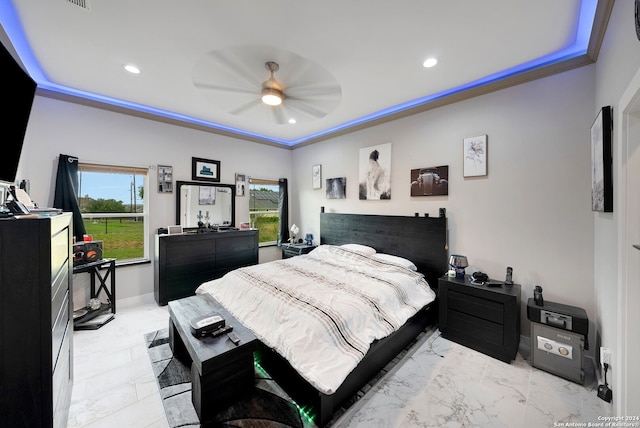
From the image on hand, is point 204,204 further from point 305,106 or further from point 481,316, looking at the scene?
point 481,316

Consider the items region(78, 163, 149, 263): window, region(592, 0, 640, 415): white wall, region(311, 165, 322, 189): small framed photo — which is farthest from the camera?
region(311, 165, 322, 189): small framed photo

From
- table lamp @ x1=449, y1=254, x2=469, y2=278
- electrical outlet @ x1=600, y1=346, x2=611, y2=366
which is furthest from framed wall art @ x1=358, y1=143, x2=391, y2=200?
electrical outlet @ x1=600, y1=346, x2=611, y2=366

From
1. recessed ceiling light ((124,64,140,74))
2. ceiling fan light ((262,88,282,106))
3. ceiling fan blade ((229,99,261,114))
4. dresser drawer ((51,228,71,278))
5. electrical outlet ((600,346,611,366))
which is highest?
recessed ceiling light ((124,64,140,74))

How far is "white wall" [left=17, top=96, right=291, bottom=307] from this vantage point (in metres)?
2.86

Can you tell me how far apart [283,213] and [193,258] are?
6.42 feet

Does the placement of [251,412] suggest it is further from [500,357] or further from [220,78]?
[220,78]

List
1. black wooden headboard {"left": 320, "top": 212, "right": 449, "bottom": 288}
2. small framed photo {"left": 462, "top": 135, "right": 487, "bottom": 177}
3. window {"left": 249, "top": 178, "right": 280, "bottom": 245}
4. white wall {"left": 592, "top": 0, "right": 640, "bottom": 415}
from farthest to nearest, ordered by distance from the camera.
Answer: window {"left": 249, "top": 178, "right": 280, "bottom": 245} < black wooden headboard {"left": 320, "top": 212, "right": 449, "bottom": 288} < small framed photo {"left": 462, "top": 135, "right": 487, "bottom": 177} < white wall {"left": 592, "top": 0, "right": 640, "bottom": 415}

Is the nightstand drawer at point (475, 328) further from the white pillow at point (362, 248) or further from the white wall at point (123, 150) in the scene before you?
the white wall at point (123, 150)

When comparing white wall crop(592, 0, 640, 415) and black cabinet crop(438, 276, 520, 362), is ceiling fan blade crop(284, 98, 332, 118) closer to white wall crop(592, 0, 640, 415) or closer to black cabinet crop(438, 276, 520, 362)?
white wall crop(592, 0, 640, 415)

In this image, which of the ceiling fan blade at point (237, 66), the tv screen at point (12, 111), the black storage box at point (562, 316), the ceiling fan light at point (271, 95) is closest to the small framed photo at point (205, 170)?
the ceiling fan blade at point (237, 66)

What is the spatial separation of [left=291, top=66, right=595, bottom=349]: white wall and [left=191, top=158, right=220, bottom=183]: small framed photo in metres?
3.16

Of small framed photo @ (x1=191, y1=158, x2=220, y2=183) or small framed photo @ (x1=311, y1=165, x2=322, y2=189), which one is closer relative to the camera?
small framed photo @ (x1=191, y1=158, x2=220, y2=183)

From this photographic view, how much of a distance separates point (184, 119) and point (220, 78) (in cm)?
186

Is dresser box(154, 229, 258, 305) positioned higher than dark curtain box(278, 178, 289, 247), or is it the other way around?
dark curtain box(278, 178, 289, 247)
